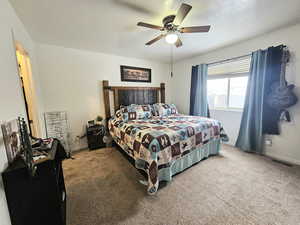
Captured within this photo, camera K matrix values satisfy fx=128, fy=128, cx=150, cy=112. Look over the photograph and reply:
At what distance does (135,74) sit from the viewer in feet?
12.1

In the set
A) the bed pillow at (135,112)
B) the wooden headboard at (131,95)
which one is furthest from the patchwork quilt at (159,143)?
the wooden headboard at (131,95)

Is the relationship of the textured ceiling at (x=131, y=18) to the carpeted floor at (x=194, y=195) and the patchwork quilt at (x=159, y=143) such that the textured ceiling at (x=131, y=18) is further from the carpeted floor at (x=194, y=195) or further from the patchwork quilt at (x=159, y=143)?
the carpeted floor at (x=194, y=195)

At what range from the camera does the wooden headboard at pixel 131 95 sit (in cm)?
324

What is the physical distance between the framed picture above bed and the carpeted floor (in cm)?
228

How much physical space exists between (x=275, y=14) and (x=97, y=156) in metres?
3.83

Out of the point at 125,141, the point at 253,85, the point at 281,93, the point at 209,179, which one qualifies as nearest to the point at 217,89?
the point at 253,85

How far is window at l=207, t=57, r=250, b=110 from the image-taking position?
2875 millimetres

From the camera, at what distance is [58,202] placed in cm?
105

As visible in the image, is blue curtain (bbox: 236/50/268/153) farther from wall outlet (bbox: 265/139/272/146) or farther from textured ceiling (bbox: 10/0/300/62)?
textured ceiling (bbox: 10/0/300/62)

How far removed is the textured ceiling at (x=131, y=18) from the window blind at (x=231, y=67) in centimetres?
48

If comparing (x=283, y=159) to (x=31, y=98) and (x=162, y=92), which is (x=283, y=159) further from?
(x=31, y=98)

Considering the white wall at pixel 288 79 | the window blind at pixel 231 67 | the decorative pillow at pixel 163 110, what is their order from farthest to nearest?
the decorative pillow at pixel 163 110, the window blind at pixel 231 67, the white wall at pixel 288 79

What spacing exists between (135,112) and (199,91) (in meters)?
1.89

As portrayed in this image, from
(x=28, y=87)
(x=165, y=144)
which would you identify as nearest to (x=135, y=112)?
(x=165, y=144)
